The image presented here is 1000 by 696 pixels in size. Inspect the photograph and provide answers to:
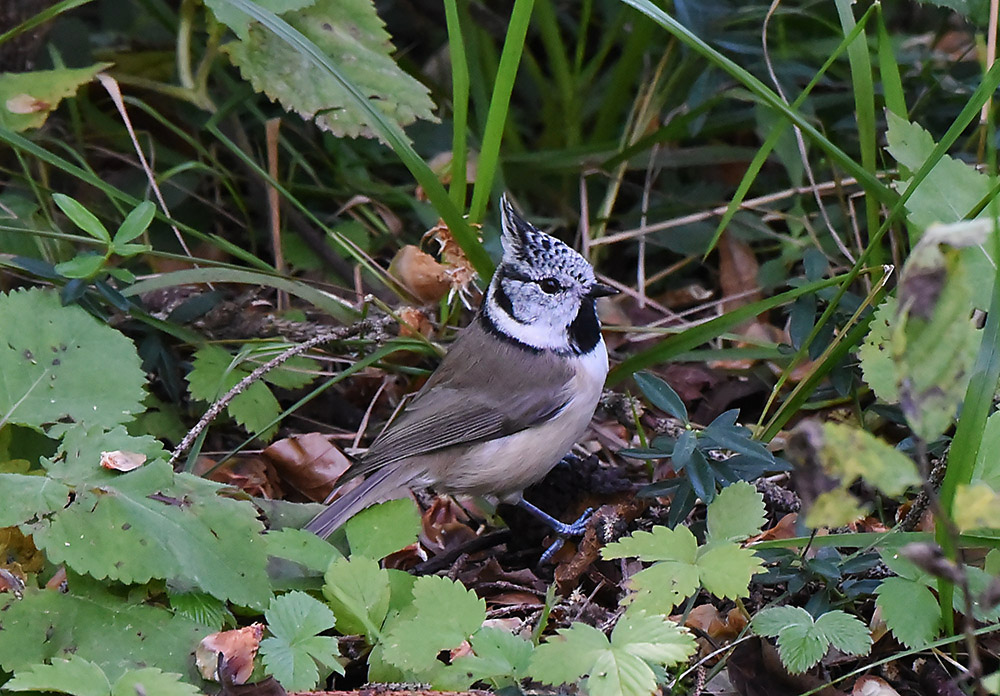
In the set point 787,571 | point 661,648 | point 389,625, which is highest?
point 661,648

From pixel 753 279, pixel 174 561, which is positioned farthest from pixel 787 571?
pixel 753 279

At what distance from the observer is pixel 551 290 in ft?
9.89

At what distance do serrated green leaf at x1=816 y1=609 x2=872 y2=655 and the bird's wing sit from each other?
1031 millimetres

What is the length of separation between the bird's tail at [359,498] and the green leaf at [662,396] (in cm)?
69

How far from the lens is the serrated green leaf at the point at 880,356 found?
244cm

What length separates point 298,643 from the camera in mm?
1994

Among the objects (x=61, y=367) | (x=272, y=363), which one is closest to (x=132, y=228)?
(x=61, y=367)

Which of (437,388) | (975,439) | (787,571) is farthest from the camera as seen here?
(437,388)

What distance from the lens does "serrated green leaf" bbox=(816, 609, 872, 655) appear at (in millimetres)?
1954

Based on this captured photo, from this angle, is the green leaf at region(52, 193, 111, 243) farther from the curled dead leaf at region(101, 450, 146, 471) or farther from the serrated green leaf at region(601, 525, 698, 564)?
the serrated green leaf at region(601, 525, 698, 564)

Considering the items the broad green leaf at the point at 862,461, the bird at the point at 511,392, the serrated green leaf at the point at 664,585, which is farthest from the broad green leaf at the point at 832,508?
the bird at the point at 511,392

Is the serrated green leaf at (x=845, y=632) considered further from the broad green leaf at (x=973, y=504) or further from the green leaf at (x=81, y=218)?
the green leaf at (x=81, y=218)

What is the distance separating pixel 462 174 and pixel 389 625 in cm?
137

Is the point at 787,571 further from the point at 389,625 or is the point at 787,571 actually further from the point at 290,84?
the point at 290,84
